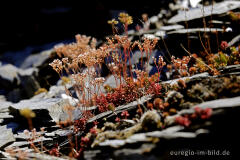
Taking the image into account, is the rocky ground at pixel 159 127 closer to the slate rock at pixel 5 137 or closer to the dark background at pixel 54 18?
the slate rock at pixel 5 137

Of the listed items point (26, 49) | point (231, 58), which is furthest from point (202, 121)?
point (26, 49)

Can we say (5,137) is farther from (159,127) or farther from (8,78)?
(8,78)

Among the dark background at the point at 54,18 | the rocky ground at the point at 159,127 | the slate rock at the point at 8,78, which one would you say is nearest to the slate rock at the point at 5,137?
the rocky ground at the point at 159,127

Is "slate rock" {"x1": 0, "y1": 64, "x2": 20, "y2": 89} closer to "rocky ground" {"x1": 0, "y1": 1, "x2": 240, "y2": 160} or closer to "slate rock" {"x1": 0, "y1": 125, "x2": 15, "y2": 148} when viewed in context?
"rocky ground" {"x1": 0, "y1": 1, "x2": 240, "y2": 160}

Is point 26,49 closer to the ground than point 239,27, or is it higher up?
higher up

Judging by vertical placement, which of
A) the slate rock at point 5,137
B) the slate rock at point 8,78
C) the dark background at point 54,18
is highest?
the dark background at point 54,18

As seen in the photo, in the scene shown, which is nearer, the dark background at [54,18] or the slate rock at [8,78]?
the slate rock at [8,78]

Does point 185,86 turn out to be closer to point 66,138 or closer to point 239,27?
point 66,138

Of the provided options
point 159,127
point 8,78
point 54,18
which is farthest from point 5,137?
point 54,18

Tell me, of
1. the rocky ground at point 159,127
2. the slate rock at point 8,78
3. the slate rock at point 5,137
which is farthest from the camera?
the slate rock at point 8,78
